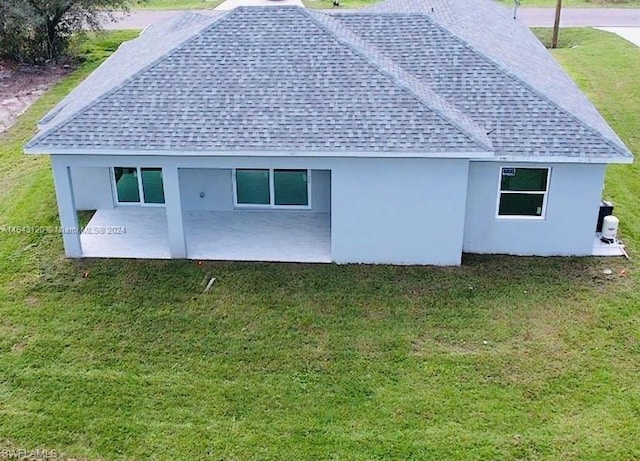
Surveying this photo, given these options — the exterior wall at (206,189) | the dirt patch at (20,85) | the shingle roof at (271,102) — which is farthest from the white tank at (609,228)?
the dirt patch at (20,85)

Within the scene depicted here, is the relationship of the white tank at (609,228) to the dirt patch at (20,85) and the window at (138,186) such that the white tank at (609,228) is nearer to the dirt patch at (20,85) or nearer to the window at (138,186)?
the window at (138,186)

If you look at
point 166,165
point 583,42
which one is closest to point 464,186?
point 166,165

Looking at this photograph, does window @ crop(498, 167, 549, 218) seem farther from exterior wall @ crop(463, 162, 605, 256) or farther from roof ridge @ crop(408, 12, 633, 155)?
roof ridge @ crop(408, 12, 633, 155)

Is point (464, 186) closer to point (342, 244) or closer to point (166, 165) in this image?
point (342, 244)

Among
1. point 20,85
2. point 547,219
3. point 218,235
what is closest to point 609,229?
point 547,219

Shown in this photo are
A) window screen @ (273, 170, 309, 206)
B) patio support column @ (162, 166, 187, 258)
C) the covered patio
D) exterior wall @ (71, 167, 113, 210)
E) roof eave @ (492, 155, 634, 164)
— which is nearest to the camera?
roof eave @ (492, 155, 634, 164)

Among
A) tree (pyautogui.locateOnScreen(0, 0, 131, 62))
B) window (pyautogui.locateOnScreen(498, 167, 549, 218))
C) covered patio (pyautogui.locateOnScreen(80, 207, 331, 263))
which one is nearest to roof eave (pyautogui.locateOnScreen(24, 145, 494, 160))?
window (pyautogui.locateOnScreen(498, 167, 549, 218))
